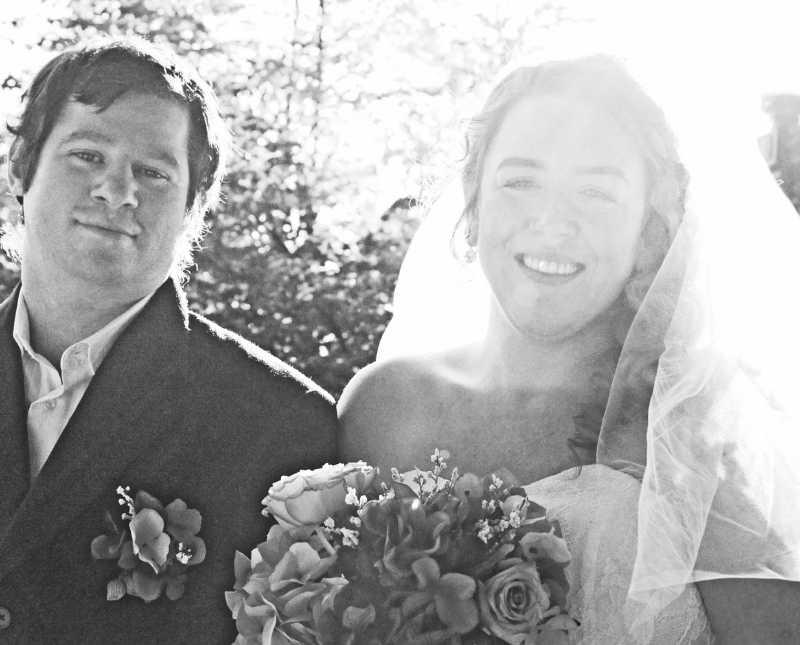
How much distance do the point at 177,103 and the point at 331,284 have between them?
336 cm

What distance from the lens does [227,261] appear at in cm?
655

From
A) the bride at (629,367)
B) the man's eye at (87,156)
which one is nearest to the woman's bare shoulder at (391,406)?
the bride at (629,367)

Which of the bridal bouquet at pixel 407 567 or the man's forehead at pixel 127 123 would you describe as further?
the man's forehead at pixel 127 123

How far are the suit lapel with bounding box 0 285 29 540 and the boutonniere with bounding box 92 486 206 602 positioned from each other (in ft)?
0.80

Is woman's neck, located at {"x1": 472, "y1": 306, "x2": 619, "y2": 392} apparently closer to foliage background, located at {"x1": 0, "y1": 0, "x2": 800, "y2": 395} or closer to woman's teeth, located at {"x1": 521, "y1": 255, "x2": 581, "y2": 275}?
woman's teeth, located at {"x1": 521, "y1": 255, "x2": 581, "y2": 275}

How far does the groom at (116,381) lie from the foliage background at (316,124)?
308cm

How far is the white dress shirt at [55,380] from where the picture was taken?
306 cm

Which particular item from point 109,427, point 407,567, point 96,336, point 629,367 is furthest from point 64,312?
point 629,367

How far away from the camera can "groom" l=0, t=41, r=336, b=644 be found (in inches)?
114

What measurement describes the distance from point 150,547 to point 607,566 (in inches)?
45.4

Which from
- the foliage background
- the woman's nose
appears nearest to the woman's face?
the woman's nose

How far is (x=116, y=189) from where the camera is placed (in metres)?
3.00

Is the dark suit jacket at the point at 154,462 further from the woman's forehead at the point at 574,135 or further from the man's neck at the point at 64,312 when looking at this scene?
the woman's forehead at the point at 574,135

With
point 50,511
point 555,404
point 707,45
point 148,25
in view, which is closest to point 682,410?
point 555,404
